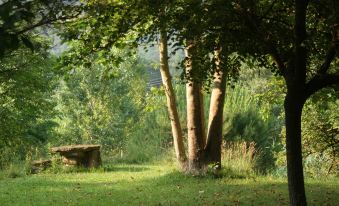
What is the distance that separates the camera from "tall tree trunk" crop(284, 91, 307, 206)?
611cm

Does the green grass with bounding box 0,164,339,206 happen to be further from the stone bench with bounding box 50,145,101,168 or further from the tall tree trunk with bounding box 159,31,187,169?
the stone bench with bounding box 50,145,101,168

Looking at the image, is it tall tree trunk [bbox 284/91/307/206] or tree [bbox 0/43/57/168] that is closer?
tall tree trunk [bbox 284/91/307/206]

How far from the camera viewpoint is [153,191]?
9742mm

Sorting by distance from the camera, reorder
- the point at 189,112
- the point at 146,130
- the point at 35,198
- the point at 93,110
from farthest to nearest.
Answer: the point at 93,110 → the point at 146,130 → the point at 189,112 → the point at 35,198

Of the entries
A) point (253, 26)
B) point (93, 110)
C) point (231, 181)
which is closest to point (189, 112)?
point (231, 181)

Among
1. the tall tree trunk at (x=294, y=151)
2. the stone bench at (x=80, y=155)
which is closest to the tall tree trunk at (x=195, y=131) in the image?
the stone bench at (x=80, y=155)

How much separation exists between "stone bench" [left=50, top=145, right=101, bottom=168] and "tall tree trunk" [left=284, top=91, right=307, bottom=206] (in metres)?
9.82

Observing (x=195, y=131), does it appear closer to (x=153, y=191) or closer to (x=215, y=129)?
(x=215, y=129)

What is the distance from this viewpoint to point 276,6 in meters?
6.54

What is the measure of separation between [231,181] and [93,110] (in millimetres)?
17947

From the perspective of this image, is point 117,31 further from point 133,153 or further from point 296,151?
point 133,153

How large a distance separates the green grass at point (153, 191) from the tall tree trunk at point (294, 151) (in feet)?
5.85

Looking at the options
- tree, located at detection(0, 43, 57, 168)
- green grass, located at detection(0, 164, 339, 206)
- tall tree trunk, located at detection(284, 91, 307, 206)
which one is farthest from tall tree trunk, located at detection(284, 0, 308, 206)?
tree, located at detection(0, 43, 57, 168)

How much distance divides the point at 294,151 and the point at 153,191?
4165 millimetres
